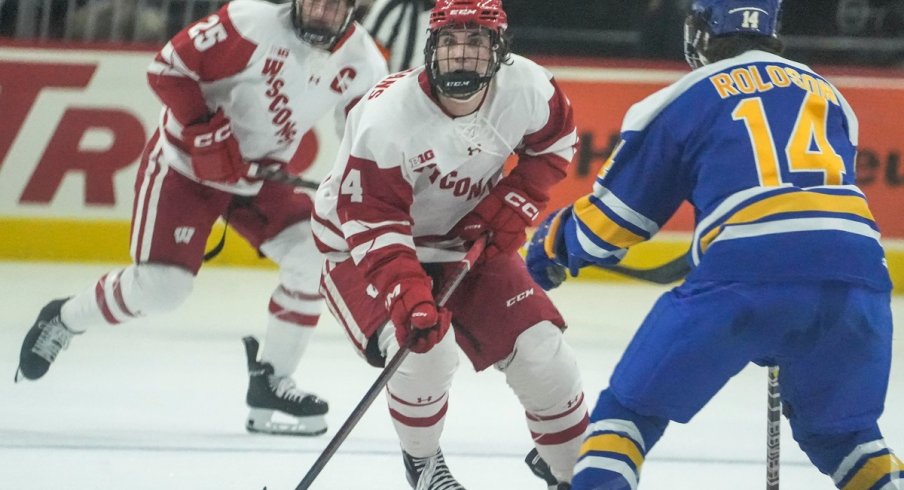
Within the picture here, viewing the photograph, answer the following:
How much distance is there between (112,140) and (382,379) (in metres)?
3.65

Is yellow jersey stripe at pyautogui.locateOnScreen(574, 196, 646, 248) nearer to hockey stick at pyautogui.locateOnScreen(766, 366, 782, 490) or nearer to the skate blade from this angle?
hockey stick at pyautogui.locateOnScreen(766, 366, 782, 490)

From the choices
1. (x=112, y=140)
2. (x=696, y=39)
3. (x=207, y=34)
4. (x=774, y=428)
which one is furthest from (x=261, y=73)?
(x=112, y=140)

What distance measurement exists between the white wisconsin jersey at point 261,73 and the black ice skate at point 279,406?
0.50m

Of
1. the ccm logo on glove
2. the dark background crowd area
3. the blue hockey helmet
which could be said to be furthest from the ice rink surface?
the dark background crowd area

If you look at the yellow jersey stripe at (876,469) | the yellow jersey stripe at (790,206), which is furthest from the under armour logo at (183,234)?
the yellow jersey stripe at (876,469)

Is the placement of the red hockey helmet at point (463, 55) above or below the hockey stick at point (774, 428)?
above

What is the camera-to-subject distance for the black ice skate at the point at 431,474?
2.97 m

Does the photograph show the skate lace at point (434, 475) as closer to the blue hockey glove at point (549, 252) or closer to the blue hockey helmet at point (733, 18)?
the blue hockey glove at point (549, 252)

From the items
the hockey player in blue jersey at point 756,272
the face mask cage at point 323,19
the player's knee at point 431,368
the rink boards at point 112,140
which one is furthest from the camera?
the rink boards at point 112,140

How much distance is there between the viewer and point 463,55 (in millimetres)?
2717

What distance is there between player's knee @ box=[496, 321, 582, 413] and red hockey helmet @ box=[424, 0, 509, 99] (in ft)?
1.66

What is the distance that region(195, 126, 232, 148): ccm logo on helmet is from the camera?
362 cm

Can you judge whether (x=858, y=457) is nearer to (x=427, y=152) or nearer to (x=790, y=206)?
(x=790, y=206)

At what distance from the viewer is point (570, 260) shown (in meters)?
2.57
